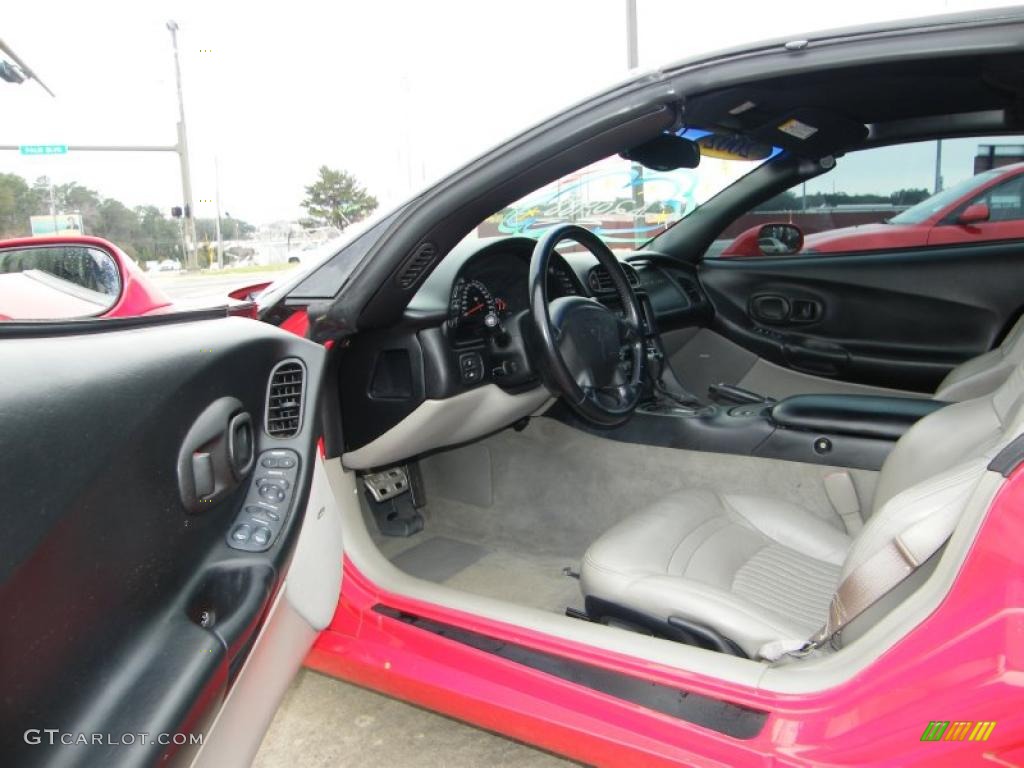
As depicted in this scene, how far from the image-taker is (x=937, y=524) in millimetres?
1134

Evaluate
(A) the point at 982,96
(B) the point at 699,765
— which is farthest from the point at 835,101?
(B) the point at 699,765

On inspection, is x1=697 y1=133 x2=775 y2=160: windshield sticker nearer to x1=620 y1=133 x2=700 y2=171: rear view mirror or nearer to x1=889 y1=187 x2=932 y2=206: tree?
x1=620 y1=133 x2=700 y2=171: rear view mirror

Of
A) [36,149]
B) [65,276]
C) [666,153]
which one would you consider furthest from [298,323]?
[36,149]

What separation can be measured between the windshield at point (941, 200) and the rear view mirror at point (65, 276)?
2.86 metres

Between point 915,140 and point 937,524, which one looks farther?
point 915,140

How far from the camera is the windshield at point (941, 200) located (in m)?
2.97

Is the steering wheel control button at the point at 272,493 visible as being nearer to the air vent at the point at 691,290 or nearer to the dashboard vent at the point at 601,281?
the dashboard vent at the point at 601,281

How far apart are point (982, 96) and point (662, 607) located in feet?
5.96

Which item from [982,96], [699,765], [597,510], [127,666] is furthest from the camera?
[597,510]

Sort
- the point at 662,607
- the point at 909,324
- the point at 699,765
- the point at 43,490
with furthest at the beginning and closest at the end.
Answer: the point at 909,324 < the point at 662,607 < the point at 699,765 < the point at 43,490

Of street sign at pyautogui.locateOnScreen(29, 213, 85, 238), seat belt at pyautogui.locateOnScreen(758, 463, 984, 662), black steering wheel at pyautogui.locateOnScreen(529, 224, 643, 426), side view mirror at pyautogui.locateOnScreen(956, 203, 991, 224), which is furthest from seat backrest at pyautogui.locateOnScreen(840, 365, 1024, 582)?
street sign at pyautogui.locateOnScreen(29, 213, 85, 238)

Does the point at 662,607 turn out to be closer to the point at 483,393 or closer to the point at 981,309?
the point at 483,393

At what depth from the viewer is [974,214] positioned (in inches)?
120

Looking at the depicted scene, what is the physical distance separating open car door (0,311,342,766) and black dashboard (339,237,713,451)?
71 cm
